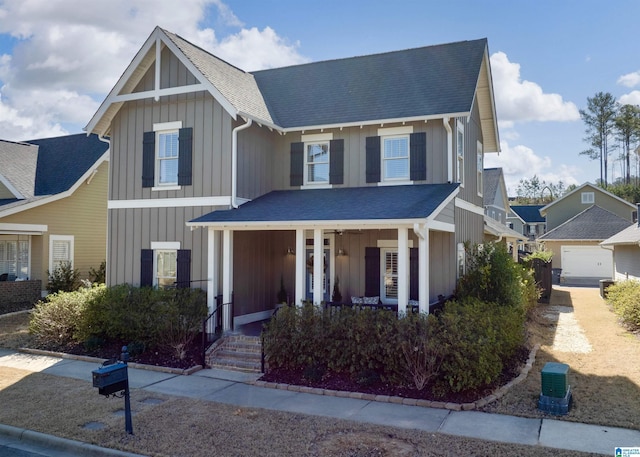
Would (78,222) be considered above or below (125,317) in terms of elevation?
above

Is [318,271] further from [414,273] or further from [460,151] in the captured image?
[460,151]

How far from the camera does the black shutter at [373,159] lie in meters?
14.0

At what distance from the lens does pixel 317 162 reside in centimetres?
1481

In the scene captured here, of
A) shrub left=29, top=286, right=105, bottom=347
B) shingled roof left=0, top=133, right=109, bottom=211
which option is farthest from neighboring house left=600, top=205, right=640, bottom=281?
shingled roof left=0, top=133, right=109, bottom=211

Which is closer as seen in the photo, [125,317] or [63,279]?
[125,317]

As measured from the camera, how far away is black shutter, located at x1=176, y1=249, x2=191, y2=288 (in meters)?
13.3

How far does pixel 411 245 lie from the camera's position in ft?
44.5

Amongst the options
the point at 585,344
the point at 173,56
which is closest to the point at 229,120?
the point at 173,56

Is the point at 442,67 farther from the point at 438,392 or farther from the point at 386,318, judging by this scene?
the point at 438,392

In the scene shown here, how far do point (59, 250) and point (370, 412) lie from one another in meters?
17.4

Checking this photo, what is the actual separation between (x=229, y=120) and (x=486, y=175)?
3254 cm

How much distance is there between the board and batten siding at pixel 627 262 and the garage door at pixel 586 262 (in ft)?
28.8

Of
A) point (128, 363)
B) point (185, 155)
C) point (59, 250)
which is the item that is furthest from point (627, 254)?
point (59, 250)

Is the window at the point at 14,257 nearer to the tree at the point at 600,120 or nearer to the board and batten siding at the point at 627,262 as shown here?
the board and batten siding at the point at 627,262
